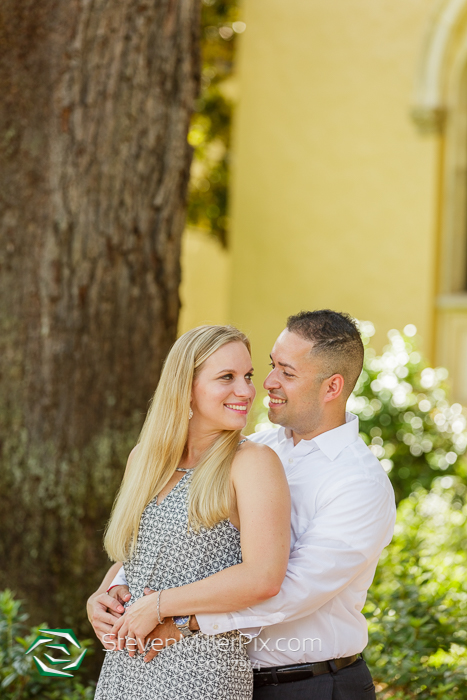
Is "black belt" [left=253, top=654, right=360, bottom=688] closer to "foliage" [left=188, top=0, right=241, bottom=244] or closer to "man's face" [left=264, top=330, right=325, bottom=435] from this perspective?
"man's face" [left=264, top=330, right=325, bottom=435]

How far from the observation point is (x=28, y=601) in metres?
3.37

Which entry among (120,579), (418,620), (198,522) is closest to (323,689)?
(198,522)

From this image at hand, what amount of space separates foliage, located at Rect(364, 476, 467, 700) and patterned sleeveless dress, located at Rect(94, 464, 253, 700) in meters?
1.14

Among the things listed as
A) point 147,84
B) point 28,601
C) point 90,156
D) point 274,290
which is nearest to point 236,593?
point 28,601

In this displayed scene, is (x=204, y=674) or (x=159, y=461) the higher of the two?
(x=159, y=461)

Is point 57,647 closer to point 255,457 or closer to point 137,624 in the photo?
point 137,624

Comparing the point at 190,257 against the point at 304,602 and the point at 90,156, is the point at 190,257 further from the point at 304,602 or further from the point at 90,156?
the point at 304,602

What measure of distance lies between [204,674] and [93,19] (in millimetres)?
2686

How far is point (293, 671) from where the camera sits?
2.13 m

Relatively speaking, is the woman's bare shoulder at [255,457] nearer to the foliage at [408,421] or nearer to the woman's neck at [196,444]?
the woman's neck at [196,444]

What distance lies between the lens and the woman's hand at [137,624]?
2.02 metres

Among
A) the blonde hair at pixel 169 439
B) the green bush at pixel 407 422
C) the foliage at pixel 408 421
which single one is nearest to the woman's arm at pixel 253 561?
the blonde hair at pixel 169 439

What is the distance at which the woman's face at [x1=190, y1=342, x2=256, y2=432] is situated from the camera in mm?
2180

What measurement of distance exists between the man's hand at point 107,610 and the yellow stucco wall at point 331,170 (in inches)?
229
